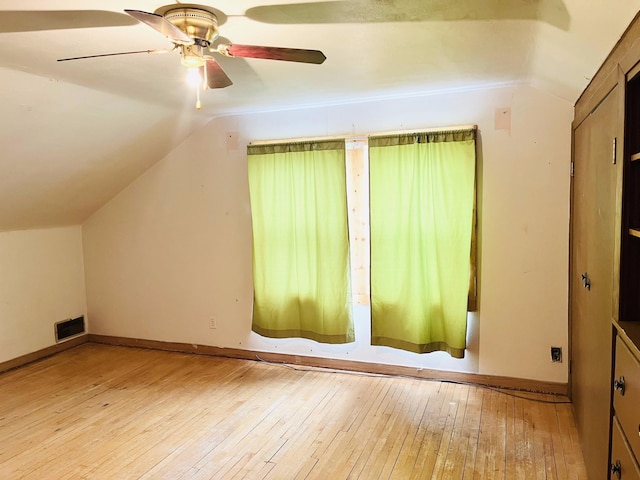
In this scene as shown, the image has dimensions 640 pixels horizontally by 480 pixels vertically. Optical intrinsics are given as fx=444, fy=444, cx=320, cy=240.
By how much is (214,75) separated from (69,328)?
3.68 m

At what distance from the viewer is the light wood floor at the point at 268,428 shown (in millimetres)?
2480

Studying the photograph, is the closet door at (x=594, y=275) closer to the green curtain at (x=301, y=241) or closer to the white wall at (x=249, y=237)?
the white wall at (x=249, y=237)

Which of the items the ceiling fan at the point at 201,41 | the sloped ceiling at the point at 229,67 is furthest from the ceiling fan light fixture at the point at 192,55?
the sloped ceiling at the point at 229,67

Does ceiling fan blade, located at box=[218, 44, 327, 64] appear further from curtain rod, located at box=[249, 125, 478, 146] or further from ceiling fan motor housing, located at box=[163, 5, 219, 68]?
curtain rod, located at box=[249, 125, 478, 146]

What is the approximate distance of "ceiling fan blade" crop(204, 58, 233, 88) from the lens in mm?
2033

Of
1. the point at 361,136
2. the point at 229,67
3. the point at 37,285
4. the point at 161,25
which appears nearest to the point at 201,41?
the point at 161,25

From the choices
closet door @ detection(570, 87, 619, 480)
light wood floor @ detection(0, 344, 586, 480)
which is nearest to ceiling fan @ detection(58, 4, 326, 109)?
closet door @ detection(570, 87, 619, 480)

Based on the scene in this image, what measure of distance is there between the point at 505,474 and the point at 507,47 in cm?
227

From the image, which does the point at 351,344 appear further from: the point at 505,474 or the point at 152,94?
the point at 152,94

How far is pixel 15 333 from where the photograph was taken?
4090 millimetres

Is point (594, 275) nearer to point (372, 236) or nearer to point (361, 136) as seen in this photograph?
point (372, 236)

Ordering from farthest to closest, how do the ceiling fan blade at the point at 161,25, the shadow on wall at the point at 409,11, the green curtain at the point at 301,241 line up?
the green curtain at the point at 301,241
the shadow on wall at the point at 409,11
the ceiling fan blade at the point at 161,25

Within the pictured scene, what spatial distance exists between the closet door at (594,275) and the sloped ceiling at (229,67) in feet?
1.16

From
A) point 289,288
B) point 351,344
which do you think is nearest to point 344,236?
point 289,288
